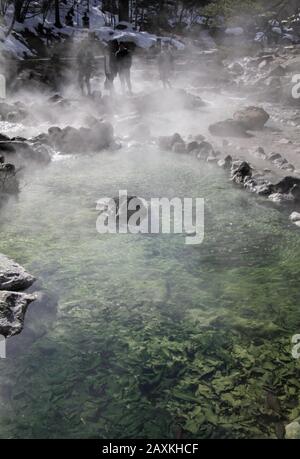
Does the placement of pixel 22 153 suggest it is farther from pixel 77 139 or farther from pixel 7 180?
pixel 7 180

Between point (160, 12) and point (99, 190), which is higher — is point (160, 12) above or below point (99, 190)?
above

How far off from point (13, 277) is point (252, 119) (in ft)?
40.6

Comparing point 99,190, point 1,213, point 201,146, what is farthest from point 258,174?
point 1,213

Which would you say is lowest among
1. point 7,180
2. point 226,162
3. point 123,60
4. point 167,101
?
point 226,162

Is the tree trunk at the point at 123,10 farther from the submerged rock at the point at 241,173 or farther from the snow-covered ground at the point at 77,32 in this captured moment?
the submerged rock at the point at 241,173

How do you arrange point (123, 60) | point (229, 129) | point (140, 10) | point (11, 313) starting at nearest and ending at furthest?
point (11, 313) → point (229, 129) → point (123, 60) → point (140, 10)

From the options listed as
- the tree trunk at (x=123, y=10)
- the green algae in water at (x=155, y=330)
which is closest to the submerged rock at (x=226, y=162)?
the green algae in water at (x=155, y=330)

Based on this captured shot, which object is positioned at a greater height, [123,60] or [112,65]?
[123,60]

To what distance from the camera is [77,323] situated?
546 cm

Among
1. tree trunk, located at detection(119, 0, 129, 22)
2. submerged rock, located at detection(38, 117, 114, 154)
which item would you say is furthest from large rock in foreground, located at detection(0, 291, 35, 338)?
tree trunk, located at detection(119, 0, 129, 22)

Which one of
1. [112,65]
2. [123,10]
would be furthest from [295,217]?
[123,10]

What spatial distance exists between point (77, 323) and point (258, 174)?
7209 millimetres

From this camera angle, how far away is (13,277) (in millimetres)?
5891

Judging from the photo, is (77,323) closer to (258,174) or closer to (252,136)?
(258,174)
